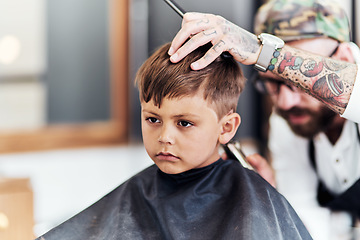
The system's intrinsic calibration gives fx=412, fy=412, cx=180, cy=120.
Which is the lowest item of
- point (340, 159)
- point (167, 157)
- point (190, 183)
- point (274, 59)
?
point (340, 159)

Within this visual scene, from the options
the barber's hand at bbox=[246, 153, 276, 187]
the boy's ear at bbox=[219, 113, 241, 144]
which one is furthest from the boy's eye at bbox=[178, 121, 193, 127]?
the barber's hand at bbox=[246, 153, 276, 187]

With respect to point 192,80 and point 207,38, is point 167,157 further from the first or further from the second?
point 207,38

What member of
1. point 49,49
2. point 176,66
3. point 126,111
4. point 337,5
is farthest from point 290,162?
point 49,49

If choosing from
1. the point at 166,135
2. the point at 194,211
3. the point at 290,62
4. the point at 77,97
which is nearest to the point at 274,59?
the point at 290,62

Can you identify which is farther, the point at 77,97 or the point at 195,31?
the point at 77,97

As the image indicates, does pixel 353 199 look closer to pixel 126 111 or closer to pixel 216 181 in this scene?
pixel 216 181

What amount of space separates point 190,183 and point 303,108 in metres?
0.77

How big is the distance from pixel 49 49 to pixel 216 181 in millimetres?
2540

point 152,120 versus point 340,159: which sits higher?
point 152,120

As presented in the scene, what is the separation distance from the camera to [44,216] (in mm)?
3336

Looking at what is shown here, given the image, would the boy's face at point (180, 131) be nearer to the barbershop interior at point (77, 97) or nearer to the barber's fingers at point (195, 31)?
the barber's fingers at point (195, 31)

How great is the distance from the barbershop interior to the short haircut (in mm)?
1956

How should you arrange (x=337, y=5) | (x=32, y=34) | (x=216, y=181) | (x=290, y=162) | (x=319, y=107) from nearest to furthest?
1. (x=216, y=181)
2. (x=337, y=5)
3. (x=319, y=107)
4. (x=290, y=162)
5. (x=32, y=34)

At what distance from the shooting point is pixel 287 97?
1.72 m
